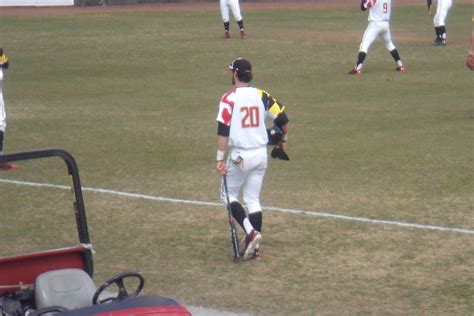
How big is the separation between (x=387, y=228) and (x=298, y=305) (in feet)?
9.01

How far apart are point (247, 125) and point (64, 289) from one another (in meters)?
4.51

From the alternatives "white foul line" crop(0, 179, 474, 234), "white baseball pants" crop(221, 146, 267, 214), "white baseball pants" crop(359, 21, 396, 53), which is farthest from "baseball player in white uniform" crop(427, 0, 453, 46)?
"white baseball pants" crop(221, 146, 267, 214)

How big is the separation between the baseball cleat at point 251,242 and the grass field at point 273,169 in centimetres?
13

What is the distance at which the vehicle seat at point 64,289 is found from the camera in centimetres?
599

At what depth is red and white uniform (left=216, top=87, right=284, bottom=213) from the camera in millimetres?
10281

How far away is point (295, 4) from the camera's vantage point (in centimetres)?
4516

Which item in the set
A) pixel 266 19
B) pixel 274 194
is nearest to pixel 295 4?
pixel 266 19

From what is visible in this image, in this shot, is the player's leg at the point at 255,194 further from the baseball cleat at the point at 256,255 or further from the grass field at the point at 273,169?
the grass field at the point at 273,169

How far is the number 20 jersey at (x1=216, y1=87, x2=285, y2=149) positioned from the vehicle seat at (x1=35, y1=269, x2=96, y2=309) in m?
4.28

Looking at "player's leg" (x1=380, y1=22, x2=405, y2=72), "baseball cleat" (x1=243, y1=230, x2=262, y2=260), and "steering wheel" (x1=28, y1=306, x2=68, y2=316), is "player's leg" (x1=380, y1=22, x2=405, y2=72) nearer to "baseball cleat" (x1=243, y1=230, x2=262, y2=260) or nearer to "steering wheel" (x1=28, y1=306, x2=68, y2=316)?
"baseball cleat" (x1=243, y1=230, x2=262, y2=260)

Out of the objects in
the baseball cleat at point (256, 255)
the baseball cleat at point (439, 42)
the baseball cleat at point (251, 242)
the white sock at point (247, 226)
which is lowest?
the baseball cleat at point (439, 42)

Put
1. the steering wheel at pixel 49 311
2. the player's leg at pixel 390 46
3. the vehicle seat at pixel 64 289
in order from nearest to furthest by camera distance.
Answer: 1. the steering wheel at pixel 49 311
2. the vehicle seat at pixel 64 289
3. the player's leg at pixel 390 46

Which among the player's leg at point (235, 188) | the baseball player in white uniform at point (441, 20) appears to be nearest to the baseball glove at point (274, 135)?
the player's leg at point (235, 188)

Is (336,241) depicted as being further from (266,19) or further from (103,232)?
(266,19)
